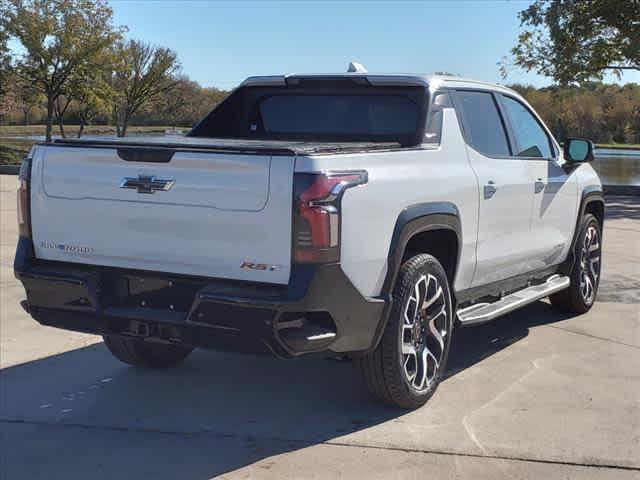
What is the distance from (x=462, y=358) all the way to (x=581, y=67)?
19628 mm

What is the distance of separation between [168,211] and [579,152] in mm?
3946

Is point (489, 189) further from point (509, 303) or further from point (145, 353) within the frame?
point (145, 353)

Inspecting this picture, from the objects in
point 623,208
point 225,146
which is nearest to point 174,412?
point 225,146

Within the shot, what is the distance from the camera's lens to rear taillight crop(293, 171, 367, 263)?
3.89m

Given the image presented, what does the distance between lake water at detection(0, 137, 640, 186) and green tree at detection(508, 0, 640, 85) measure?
8.35ft

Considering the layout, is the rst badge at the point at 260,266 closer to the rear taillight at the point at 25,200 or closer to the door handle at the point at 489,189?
the rear taillight at the point at 25,200

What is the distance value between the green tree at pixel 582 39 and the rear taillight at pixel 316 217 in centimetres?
1966

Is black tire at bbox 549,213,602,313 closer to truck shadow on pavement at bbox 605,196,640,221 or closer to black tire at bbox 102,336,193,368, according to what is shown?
black tire at bbox 102,336,193,368

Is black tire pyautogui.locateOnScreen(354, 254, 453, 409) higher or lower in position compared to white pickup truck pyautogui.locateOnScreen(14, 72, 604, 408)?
lower

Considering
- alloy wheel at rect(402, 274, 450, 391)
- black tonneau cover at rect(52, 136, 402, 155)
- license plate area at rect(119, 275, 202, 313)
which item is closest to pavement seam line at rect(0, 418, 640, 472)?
alloy wheel at rect(402, 274, 450, 391)

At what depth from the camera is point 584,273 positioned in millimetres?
7219

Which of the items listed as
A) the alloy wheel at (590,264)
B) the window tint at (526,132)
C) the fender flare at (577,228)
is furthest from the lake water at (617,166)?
the window tint at (526,132)

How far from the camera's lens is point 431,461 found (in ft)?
13.4

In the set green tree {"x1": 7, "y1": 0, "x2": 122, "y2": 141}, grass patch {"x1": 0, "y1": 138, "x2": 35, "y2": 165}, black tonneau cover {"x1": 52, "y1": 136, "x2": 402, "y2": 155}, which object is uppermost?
green tree {"x1": 7, "y1": 0, "x2": 122, "y2": 141}
